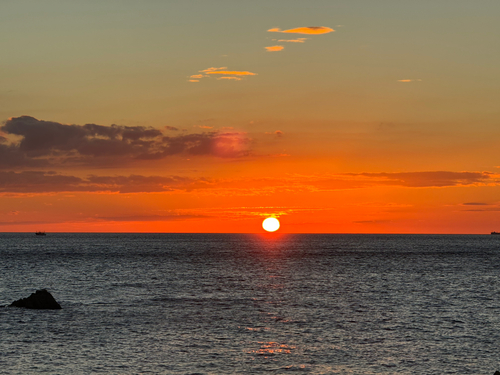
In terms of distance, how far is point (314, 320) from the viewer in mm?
52875

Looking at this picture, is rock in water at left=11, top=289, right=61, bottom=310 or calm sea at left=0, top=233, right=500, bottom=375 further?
rock in water at left=11, top=289, right=61, bottom=310

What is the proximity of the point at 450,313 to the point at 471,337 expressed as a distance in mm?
12514

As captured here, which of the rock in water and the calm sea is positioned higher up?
the rock in water

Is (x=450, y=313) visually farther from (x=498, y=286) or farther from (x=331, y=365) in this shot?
(x=498, y=286)

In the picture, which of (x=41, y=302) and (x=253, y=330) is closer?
(x=253, y=330)

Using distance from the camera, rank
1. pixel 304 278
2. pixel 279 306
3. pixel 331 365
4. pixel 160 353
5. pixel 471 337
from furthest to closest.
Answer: pixel 304 278, pixel 279 306, pixel 471 337, pixel 160 353, pixel 331 365

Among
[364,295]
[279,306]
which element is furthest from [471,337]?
[364,295]

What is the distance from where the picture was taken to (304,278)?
Answer: 9738cm

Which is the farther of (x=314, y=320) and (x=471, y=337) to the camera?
(x=314, y=320)

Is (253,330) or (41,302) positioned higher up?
(41,302)

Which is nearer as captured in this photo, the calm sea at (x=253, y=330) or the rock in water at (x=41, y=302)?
the calm sea at (x=253, y=330)

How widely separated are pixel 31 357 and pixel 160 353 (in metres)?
8.94

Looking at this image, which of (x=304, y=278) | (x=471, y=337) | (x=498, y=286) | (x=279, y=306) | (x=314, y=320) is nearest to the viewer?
(x=471, y=337)

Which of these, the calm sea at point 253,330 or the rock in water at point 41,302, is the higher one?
the rock in water at point 41,302
